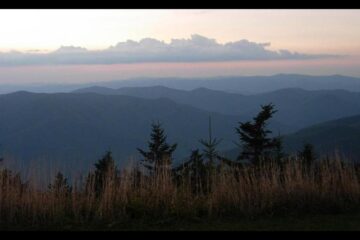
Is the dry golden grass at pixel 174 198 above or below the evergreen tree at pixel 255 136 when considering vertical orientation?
below

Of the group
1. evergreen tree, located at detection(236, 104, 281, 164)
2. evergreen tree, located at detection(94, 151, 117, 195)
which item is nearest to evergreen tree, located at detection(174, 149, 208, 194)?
evergreen tree, located at detection(94, 151, 117, 195)

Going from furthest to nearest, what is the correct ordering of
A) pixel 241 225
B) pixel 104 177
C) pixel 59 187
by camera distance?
1. pixel 104 177
2. pixel 59 187
3. pixel 241 225

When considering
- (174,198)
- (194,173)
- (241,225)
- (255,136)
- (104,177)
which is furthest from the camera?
(255,136)

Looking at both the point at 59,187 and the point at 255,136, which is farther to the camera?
the point at 255,136

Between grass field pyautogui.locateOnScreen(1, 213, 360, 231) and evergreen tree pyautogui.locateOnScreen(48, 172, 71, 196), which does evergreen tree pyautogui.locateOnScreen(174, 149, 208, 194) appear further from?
evergreen tree pyautogui.locateOnScreen(48, 172, 71, 196)

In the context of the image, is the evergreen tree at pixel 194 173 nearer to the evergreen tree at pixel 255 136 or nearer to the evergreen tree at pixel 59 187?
the evergreen tree at pixel 59 187

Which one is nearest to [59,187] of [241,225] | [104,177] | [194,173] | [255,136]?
[104,177]

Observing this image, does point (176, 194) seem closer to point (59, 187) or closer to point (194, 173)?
point (194, 173)

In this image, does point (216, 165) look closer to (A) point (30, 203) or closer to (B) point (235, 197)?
(B) point (235, 197)

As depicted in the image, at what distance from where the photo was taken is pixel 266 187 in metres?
6.34

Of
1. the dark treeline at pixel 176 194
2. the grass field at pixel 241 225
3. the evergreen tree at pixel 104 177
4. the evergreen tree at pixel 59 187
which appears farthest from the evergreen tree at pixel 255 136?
the grass field at pixel 241 225
